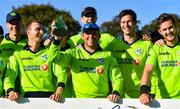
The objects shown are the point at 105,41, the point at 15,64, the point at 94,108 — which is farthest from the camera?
the point at 105,41

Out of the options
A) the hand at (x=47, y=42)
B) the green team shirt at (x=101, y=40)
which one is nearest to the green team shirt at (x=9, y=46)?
the hand at (x=47, y=42)

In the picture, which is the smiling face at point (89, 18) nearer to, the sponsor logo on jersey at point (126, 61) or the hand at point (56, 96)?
the sponsor logo on jersey at point (126, 61)

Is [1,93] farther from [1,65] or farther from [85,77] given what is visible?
[85,77]

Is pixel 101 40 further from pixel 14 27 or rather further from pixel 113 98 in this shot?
pixel 113 98

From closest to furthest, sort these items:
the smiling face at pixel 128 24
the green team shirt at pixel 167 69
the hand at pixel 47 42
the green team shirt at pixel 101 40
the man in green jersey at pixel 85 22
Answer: the green team shirt at pixel 167 69 < the hand at pixel 47 42 < the smiling face at pixel 128 24 < the green team shirt at pixel 101 40 < the man in green jersey at pixel 85 22

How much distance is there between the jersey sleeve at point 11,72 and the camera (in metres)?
8.63

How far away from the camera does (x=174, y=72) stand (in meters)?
Result: 8.59

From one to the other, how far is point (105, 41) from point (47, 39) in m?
1.16

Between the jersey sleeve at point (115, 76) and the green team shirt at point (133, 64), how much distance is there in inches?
19.7

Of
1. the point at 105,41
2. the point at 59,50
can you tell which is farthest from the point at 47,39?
the point at 105,41

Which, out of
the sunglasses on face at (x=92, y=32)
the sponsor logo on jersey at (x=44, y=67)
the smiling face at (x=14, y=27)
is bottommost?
the sponsor logo on jersey at (x=44, y=67)

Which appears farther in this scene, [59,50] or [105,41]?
[105,41]

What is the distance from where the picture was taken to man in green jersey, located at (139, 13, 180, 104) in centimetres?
856

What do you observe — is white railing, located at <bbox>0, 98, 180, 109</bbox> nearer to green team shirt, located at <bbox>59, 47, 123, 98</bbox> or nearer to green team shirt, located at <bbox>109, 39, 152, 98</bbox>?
green team shirt, located at <bbox>59, 47, 123, 98</bbox>
